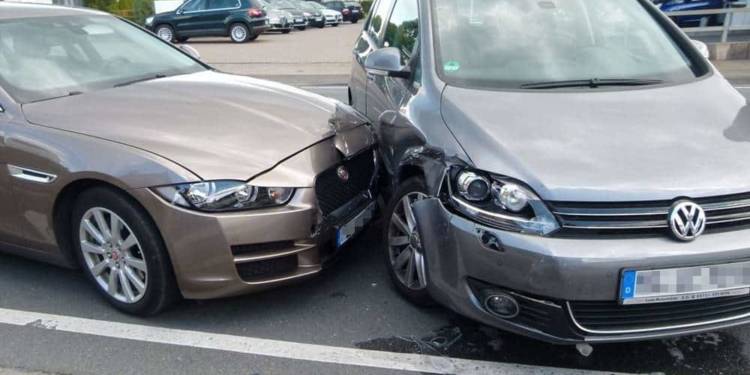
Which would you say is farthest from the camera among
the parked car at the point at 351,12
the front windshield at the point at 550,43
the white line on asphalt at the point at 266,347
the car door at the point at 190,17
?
the parked car at the point at 351,12

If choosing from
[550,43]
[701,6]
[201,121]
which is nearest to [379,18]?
[550,43]

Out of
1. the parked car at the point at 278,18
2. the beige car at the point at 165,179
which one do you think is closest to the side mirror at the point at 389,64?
the beige car at the point at 165,179

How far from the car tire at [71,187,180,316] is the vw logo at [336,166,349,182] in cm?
101

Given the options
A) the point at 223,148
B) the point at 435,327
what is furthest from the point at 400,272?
the point at 223,148

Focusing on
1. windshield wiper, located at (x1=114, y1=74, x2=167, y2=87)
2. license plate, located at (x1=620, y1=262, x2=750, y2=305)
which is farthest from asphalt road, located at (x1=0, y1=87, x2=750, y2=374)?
windshield wiper, located at (x1=114, y1=74, x2=167, y2=87)

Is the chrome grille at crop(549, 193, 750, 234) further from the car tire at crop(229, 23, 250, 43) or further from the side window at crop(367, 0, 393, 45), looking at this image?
the car tire at crop(229, 23, 250, 43)

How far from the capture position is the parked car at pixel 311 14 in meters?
30.0

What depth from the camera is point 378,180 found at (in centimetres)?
403

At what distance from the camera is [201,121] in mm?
3391

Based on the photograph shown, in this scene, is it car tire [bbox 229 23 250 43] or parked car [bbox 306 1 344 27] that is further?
parked car [bbox 306 1 344 27]

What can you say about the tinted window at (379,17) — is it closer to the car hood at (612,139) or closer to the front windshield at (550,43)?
the front windshield at (550,43)

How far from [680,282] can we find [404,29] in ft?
8.03

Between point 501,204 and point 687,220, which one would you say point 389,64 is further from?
point 687,220

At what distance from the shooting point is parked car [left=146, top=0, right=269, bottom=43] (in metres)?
21.0
